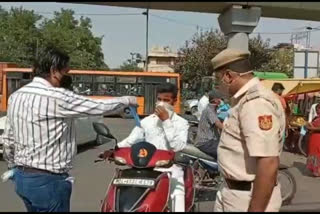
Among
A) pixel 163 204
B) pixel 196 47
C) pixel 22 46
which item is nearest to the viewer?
pixel 163 204

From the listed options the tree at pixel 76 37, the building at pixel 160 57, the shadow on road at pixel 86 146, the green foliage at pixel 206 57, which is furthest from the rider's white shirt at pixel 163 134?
the building at pixel 160 57

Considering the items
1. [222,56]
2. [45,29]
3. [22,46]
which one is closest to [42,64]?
[222,56]

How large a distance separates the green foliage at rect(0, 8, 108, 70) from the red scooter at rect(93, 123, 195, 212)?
49.9m

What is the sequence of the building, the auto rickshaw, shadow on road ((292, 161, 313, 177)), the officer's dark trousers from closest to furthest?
the officer's dark trousers
shadow on road ((292, 161, 313, 177))
the auto rickshaw
the building

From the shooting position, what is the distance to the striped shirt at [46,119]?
346 centimetres

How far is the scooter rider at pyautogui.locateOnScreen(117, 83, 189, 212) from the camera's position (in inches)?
→ 178

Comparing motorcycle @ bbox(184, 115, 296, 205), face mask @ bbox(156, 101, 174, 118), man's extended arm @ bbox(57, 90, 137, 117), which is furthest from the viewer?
motorcycle @ bbox(184, 115, 296, 205)

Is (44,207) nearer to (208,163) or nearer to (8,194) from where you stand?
(208,163)

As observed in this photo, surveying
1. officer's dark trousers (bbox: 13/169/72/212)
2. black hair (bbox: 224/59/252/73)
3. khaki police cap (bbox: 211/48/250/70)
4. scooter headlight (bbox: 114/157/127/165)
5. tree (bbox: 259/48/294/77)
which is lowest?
officer's dark trousers (bbox: 13/169/72/212)

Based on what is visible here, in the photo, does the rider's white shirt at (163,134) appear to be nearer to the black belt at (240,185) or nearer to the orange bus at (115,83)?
the black belt at (240,185)

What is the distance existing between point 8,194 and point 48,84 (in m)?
4.77

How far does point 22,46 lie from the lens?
55156 millimetres

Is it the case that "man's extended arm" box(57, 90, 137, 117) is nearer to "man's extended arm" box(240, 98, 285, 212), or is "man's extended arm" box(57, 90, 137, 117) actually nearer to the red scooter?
the red scooter

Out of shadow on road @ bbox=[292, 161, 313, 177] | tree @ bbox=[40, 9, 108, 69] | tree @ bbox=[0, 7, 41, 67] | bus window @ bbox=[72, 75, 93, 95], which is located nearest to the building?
tree @ bbox=[40, 9, 108, 69]
